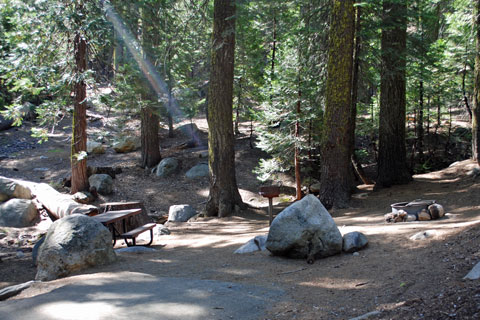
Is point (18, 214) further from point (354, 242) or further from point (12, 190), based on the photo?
point (354, 242)

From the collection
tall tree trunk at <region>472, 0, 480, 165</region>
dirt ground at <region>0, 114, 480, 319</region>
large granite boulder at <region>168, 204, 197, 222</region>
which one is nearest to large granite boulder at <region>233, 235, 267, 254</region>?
dirt ground at <region>0, 114, 480, 319</region>

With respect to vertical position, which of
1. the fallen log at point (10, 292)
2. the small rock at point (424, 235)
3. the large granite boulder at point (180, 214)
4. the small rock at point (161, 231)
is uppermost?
the small rock at point (424, 235)

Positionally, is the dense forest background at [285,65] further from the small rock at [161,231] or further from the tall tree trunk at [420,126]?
the small rock at [161,231]

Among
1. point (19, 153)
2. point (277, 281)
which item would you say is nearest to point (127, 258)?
point (277, 281)

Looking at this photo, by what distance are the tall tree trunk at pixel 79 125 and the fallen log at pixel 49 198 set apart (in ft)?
3.60

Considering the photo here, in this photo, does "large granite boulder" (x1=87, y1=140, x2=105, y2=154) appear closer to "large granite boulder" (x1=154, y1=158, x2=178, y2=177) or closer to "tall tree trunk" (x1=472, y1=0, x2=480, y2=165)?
"large granite boulder" (x1=154, y1=158, x2=178, y2=177)

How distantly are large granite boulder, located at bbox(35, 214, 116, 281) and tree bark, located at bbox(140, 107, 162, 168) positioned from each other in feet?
36.7

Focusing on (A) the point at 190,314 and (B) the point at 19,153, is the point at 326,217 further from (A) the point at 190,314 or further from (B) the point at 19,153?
(B) the point at 19,153

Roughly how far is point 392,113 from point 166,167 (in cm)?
952

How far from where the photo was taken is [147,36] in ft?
48.8

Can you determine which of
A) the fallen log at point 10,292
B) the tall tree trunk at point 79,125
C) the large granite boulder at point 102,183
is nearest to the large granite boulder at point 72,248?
the fallen log at point 10,292

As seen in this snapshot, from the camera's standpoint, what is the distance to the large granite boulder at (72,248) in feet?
20.4

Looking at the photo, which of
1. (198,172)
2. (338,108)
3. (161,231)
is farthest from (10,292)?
(198,172)

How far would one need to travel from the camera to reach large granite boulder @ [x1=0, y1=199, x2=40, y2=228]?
11.0 m
